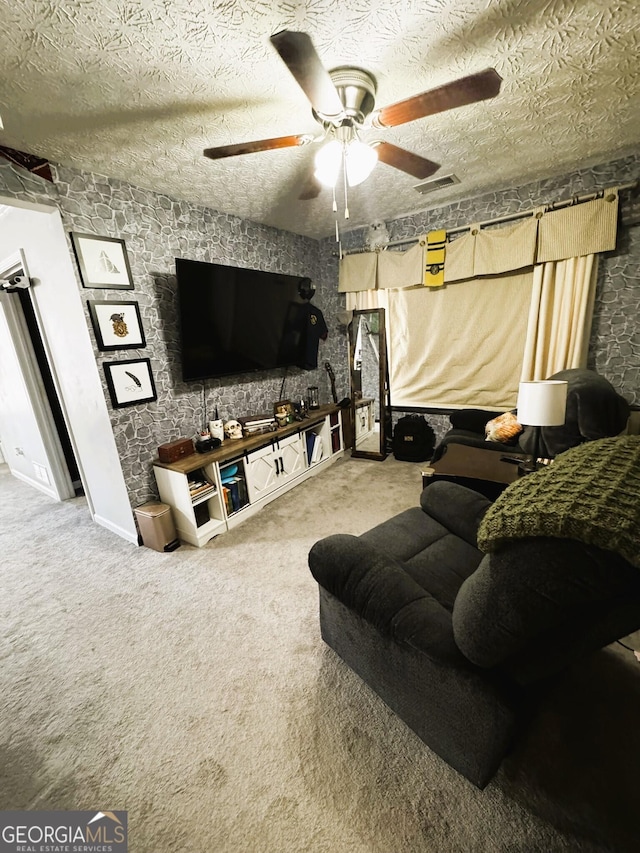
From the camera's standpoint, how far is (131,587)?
80.7 inches

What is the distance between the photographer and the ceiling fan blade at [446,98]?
3.52 ft

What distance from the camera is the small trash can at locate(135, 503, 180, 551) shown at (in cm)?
232

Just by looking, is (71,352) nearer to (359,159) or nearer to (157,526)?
(157,526)

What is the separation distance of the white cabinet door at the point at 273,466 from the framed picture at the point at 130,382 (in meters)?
0.93

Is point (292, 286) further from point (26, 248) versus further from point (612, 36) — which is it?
point (612, 36)

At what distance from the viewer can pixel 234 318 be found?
2.77 metres

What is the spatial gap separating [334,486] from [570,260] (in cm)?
279

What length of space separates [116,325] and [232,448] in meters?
1.18

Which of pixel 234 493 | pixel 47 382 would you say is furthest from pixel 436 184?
pixel 47 382

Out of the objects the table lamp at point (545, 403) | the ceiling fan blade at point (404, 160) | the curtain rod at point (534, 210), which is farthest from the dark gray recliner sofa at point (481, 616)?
the curtain rod at point (534, 210)

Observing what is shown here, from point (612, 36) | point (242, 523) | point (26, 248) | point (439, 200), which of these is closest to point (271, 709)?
point (242, 523)

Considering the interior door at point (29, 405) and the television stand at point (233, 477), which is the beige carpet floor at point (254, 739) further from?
the interior door at point (29, 405)

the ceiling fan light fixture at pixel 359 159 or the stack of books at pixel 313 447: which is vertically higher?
the ceiling fan light fixture at pixel 359 159

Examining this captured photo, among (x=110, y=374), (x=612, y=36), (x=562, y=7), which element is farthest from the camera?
(x=110, y=374)
